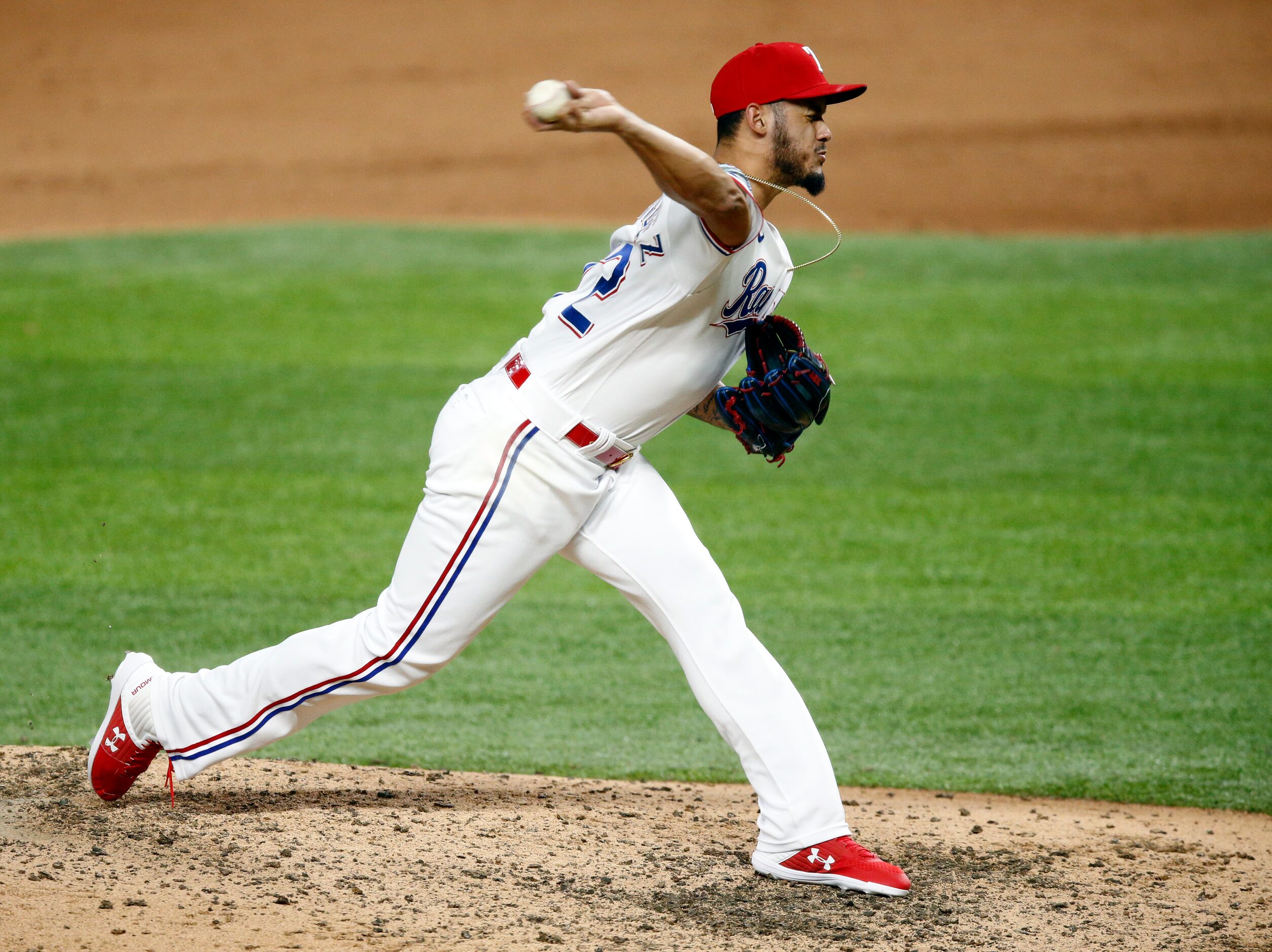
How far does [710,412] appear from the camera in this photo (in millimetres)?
3680

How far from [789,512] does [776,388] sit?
13.1 ft

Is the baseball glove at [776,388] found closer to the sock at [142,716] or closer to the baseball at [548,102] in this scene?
the baseball at [548,102]

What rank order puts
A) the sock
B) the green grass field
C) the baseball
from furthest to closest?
the green grass field → the sock → the baseball

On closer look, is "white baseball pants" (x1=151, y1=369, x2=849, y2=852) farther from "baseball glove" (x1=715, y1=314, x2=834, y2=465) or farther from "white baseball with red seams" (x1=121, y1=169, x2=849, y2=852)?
"baseball glove" (x1=715, y1=314, x2=834, y2=465)

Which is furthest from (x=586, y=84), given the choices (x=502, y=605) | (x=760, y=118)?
(x=502, y=605)

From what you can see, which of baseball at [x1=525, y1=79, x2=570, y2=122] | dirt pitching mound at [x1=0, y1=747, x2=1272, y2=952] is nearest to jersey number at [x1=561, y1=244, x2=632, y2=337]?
baseball at [x1=525, y1=79, x2=570, y2=122]

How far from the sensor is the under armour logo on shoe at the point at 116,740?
3572mm

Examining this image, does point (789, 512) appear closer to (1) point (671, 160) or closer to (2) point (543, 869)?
(2) point (543, 869)

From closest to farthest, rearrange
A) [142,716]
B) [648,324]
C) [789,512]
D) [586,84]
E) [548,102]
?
1. [548,102]
2. [648,324]
3. [142,716]
4. [789,512]
5. [586,84]

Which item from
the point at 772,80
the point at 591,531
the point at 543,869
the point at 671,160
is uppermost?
the point at 772,80

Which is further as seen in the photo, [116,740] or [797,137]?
[116,740]

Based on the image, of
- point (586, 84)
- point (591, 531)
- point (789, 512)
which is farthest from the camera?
point (586, 84)

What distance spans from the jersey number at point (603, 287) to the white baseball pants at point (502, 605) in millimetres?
212

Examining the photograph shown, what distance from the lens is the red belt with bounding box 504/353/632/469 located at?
129 inches
